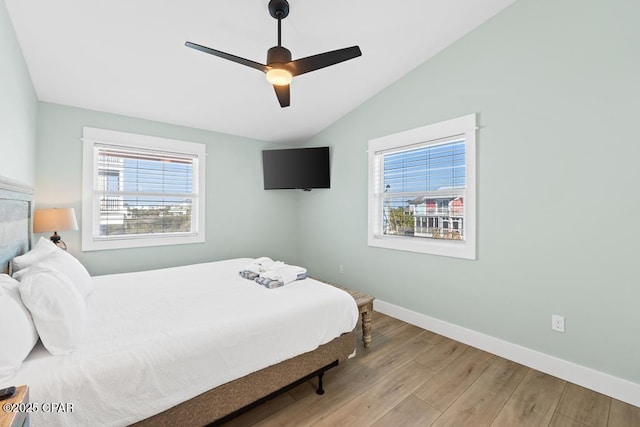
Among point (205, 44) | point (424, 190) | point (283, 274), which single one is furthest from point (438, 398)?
point (205, 44)

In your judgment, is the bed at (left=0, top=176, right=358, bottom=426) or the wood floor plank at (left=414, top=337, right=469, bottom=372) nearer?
the bed at (left=0, top=176, right=358, bottom=426)

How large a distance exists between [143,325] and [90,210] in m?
2.29

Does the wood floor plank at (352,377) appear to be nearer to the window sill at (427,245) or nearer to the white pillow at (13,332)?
the window sill at (427,245)

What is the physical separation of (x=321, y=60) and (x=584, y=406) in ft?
9.72

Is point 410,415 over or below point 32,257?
below

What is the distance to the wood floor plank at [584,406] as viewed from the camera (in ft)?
5.67

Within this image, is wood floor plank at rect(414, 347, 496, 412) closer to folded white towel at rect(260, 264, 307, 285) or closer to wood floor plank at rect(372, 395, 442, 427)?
wood floor plank at rect(372, 395, 442, 427)

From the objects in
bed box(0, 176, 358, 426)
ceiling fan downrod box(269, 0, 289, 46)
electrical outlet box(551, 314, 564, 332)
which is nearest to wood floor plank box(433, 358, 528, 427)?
electrical outlet box(551, 314, 564, 332)

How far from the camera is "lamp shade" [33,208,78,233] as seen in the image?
99.4 inches

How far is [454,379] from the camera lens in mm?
2131

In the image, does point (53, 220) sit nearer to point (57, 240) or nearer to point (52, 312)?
point (57, 240)

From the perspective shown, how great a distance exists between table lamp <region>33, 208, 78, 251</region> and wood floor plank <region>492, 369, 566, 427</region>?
380cm

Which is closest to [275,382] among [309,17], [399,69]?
[309,17]

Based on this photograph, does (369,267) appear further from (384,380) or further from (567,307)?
(567,307)
